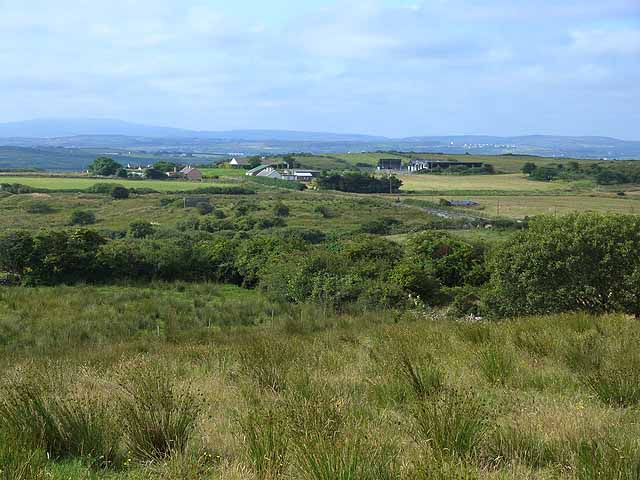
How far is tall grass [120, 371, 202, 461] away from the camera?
4285mm

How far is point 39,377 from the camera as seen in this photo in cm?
580

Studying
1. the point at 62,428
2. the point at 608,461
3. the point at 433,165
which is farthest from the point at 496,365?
the point at 433,165

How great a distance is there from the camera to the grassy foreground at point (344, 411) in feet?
12.0

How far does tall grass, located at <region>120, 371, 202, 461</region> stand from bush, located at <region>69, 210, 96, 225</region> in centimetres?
5314

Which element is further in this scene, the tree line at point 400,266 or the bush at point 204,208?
the bush at point 204,208

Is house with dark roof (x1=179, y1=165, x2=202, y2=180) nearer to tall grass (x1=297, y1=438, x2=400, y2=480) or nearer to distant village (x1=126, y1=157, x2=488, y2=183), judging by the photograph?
distant village (x1=126, y1=157, x2=488, y2=183)

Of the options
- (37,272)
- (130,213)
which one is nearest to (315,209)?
(130,213)

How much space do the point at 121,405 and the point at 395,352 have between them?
3.26 m

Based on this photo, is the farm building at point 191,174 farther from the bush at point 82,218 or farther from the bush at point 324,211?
the bush at point 82,218

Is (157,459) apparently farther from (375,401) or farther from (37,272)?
(37,272)

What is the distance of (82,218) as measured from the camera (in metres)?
56.1

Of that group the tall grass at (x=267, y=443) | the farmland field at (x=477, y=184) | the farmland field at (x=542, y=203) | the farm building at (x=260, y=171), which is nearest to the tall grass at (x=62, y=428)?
the tall grass at (x=267, y=443)

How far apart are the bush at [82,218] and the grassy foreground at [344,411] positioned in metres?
49.4

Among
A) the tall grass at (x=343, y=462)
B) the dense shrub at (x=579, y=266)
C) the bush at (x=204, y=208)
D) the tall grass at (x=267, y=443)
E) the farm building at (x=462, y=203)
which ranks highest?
the tall grass at (x=343, y=462)
